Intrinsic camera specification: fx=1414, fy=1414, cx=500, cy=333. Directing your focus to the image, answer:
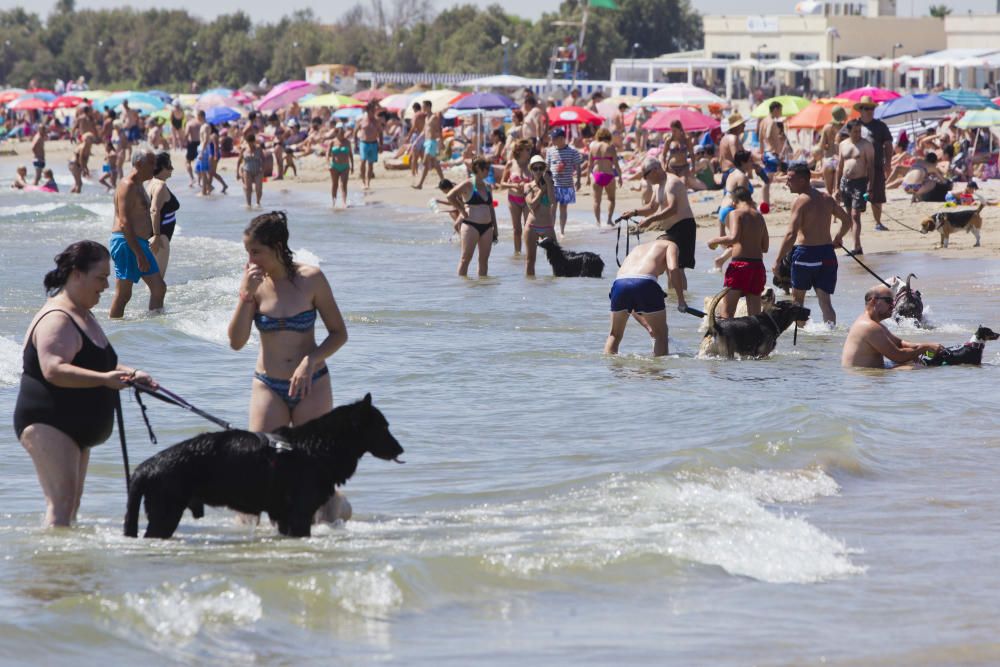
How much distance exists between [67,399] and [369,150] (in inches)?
960

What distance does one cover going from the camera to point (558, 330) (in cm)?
1266

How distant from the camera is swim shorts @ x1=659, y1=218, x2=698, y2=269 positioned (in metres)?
12.8

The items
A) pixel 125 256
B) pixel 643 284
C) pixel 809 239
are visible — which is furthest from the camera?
pixel 809 239

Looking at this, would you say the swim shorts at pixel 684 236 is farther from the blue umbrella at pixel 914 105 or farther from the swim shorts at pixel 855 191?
the blue umbrella at pixel 914 105

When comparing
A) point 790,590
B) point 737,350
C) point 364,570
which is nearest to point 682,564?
point 790,590

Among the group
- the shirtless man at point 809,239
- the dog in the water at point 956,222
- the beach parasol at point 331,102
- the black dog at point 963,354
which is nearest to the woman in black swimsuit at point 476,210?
the shirtless man at point 809,239

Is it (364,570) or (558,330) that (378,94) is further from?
(364,570)

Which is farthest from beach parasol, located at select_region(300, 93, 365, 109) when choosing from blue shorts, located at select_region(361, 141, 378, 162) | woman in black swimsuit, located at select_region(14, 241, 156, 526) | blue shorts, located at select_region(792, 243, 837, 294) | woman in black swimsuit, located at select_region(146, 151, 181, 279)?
woman in black swimsuit, located at select_region(14, 241, 156, 526)

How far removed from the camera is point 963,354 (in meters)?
10.3

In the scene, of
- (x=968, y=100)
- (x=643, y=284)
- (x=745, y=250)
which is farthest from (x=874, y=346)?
(x=968, y=100)

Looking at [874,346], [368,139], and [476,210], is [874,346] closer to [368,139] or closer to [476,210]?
[476,210]

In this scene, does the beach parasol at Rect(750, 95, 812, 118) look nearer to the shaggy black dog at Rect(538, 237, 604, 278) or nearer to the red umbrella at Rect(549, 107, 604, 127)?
the red umbrella at Rect(549, 107, 604, 127)

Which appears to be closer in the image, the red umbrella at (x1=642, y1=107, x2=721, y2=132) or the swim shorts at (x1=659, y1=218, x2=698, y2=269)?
the swim shorts at (x1=659, y1=218, x2=698, y2=269)

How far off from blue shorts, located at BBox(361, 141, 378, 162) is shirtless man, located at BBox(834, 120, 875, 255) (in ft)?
45.9
